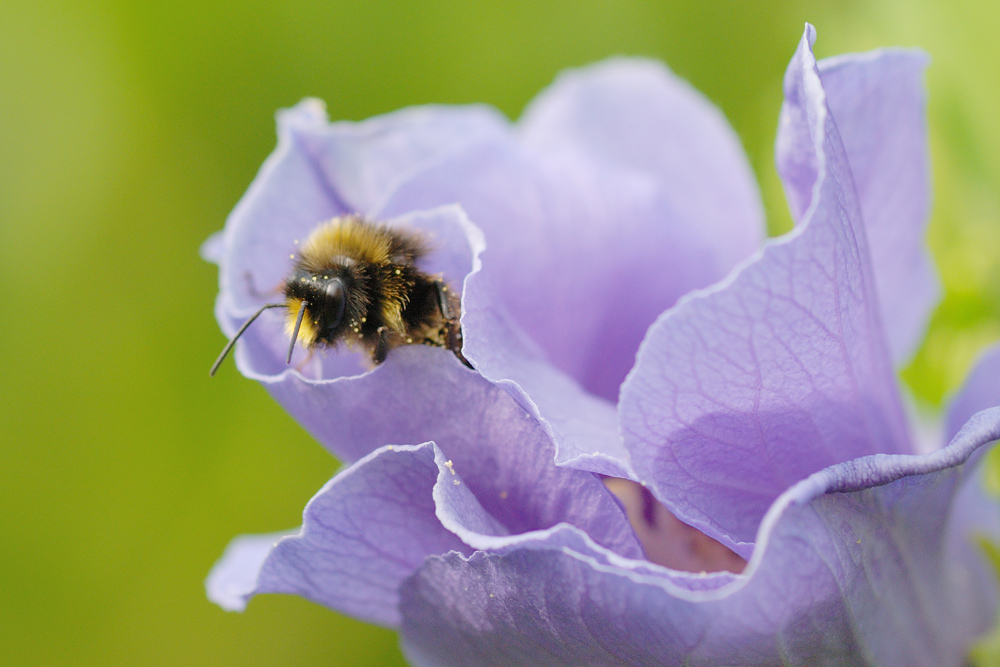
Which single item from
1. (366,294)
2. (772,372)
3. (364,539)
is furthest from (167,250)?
(772,372)

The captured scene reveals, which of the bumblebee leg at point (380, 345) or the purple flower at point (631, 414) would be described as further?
the bumblebee leg at point (380, 345)

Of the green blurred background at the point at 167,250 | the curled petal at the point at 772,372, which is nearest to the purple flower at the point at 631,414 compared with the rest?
the curled petal at the point at 772,372

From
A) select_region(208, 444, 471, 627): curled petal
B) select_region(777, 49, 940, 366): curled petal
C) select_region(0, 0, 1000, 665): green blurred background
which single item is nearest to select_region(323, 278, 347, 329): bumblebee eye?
select_region(208, 444, 471, 627): curled petal

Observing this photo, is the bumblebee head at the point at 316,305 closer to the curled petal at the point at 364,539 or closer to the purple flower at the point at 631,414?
the purple flower at the point at 631,414

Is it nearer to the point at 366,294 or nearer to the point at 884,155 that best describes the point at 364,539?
the point at 366,294

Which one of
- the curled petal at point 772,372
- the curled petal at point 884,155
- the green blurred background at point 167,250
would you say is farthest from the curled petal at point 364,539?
the green blurred background at point 167,250

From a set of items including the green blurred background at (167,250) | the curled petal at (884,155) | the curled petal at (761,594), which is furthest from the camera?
the green blurred background at (167,250)

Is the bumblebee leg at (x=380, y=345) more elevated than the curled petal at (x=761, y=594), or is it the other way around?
the bumblebee leg at (x=380, y=345)

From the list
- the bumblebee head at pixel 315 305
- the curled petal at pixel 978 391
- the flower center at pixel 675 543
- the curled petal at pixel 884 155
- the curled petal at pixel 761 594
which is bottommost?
the curled petal at pixel 761 594

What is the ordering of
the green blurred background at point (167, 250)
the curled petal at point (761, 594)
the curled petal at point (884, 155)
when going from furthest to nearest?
the green blurred background at point (167, 250) < the curled petal at point (884, 155) < the curled petal at point (761, 594)
